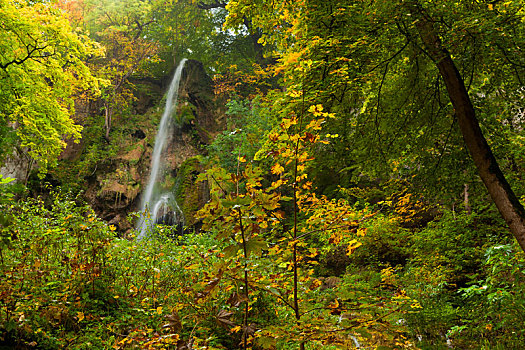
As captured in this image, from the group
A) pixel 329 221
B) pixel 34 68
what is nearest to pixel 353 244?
pixel 329 221

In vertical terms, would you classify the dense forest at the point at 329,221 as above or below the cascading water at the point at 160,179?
below

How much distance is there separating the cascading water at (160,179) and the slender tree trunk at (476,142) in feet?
35.1

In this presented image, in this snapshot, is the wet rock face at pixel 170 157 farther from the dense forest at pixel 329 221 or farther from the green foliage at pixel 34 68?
the dense forest at pixel 329 221

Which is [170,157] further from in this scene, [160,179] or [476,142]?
[476,142]

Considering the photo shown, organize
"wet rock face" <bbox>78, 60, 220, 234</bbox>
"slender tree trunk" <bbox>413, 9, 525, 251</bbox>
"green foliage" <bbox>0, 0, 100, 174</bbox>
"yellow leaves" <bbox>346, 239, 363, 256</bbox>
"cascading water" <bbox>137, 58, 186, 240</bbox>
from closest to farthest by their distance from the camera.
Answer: "yellow leaves" <bbox>346, 239, 363, 256</bbox>
"slender tree trunk" <bbox>413, 9, 525, 251</bbox>
"green foliage" <bbox>0, 0, 100, 174</bbox>
"cascading water" <bbox>137, 58, 186, 240</bbox>
"wet rock face" <bbox>78, 60, 220, 234</bbox>

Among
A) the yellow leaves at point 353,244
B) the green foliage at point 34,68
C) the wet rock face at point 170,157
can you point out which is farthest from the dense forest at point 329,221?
the wet rock face at point 170,157

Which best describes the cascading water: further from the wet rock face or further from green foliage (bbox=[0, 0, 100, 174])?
green foliage (bbox=[0, 0, 100, 174])

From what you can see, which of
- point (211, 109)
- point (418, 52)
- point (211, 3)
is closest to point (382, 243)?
point (418, 52)

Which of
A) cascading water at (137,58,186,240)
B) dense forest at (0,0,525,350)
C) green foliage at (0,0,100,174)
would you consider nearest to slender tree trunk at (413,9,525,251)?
dense forest at (0,0,525,350)

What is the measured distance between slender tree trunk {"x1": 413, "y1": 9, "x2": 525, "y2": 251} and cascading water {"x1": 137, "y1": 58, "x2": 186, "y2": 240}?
421 inches

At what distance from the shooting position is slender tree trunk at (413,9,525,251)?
275 centimetres

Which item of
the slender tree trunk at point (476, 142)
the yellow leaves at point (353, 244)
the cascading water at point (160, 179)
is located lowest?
the yellow leaves at point (353, 244)

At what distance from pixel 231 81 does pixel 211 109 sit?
265 cm

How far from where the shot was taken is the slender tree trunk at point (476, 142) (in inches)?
108
